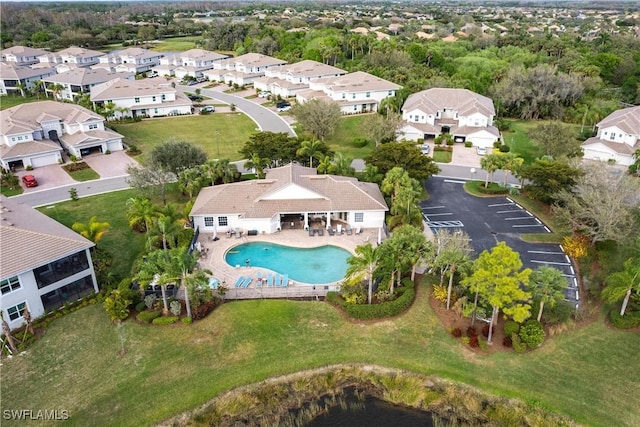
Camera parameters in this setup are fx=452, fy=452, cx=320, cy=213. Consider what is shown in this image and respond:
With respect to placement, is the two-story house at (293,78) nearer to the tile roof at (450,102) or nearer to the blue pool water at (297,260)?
the tile roof at (450,102)

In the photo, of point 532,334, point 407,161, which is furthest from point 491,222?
point 532,334

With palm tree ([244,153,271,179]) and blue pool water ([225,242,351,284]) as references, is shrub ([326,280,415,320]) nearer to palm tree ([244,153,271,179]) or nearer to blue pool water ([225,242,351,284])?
blue pool water ([225,242,351,284])

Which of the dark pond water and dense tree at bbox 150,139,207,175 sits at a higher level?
dense tree at bbox 150,139,207,175

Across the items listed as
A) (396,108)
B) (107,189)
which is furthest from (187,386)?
(396,108)

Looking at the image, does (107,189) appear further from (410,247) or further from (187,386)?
(410,247)

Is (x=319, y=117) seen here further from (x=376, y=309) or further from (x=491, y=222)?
(x=376, y=309)

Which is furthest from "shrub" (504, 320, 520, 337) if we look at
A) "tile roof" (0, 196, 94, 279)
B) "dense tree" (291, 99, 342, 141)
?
"dense tree" (291, 99, 342, 141)

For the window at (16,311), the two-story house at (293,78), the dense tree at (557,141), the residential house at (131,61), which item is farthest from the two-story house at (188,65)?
the window at (16,311)
